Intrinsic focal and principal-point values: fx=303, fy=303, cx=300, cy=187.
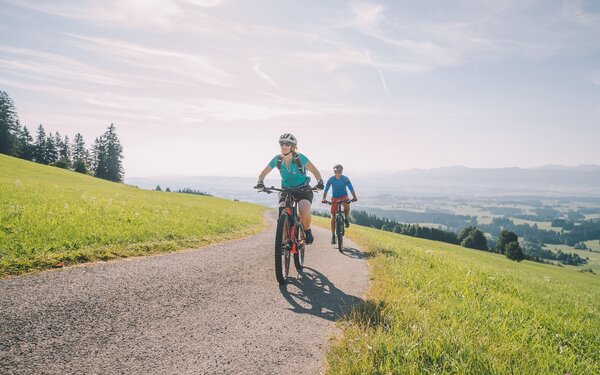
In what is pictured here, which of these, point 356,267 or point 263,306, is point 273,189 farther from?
point 356,267

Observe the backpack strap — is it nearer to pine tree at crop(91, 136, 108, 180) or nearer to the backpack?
the backpack

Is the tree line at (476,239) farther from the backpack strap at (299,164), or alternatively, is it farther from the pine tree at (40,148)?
the pine tree at (40,148)

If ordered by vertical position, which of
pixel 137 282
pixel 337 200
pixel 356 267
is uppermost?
pixel 337 200

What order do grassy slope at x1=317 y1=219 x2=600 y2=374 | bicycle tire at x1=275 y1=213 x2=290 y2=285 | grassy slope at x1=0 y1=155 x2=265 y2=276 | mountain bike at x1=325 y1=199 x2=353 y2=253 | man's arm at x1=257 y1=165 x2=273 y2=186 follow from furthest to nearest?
mountain bike at x1=325 y1=199 x2=353 y2=253
man's arm at x1=257 y1=165 x2=273 y2=186
bicycle tire at x1=275 y1=213 x2=290 y2=285
grassy slope at x1=0 y1=155 x2=265 y2=276
grassy slope at x1=317 y1=219 x2=600 y2=374

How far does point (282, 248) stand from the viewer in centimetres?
686

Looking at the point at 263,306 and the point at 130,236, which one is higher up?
the point at 130,236

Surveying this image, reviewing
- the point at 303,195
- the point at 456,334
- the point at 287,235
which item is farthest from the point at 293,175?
the point at 456,334

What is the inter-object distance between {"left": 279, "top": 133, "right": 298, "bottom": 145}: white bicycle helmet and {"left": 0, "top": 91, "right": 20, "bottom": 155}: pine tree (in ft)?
312

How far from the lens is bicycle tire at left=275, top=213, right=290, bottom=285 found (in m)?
6.57

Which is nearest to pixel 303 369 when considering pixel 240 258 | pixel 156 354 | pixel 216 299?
pixel 156 354

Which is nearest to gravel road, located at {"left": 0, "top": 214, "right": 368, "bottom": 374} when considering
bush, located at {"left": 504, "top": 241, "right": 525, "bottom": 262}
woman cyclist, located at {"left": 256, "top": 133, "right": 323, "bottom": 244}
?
woman cyclist, located at {"left": 256, "top": 133, "right": 323, "bottom": 244}

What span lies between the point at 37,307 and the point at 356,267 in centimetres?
748

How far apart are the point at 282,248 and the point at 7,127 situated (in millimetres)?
97220

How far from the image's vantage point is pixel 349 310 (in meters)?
5.39
